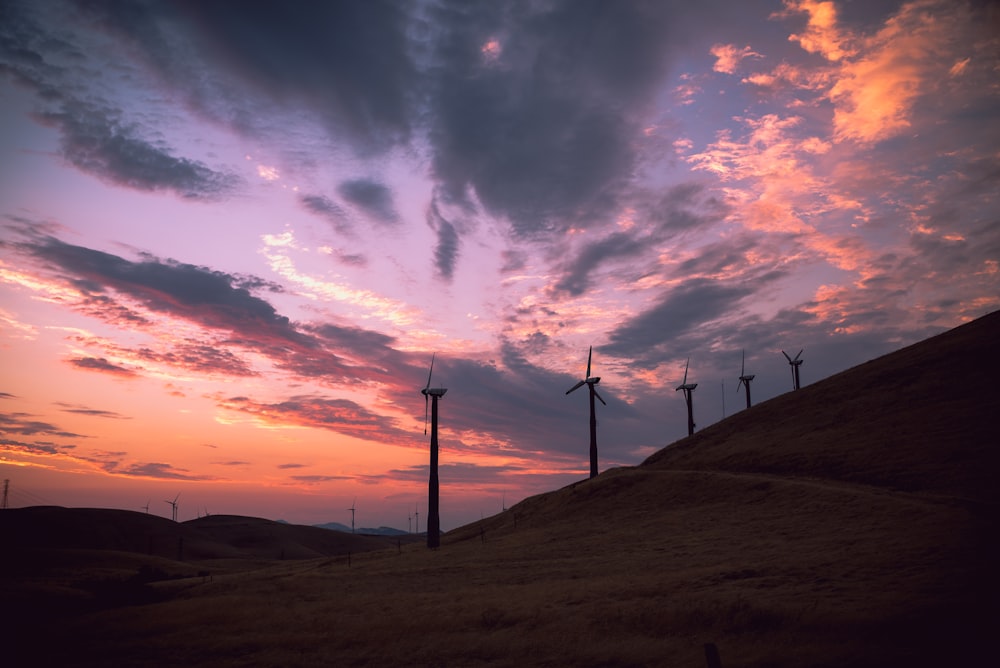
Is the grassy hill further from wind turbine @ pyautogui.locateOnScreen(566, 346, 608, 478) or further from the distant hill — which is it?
the distant hill

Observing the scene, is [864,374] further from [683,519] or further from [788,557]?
[788,557]

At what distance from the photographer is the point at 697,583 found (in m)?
34.7

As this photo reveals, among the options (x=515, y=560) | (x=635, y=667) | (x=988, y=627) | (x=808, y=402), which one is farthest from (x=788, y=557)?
(x=808, y=402)

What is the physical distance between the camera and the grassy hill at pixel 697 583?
987 inches

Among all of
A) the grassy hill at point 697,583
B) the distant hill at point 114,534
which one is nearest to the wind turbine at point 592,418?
the grassy hill at point 697,583

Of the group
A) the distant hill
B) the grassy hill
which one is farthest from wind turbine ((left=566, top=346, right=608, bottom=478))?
the distant hill

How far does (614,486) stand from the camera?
79000 millimetres

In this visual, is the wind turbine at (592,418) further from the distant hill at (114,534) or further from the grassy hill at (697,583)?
the distant hill at (114,534)

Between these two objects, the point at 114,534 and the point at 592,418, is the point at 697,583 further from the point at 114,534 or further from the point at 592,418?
the point at 114,534

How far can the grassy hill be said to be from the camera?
25.1 m

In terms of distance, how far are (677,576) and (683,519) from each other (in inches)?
890

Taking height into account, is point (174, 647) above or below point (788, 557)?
below

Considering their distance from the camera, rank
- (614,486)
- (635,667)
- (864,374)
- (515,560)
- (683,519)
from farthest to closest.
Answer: (864,374) → (614,486) → (683,519) → (515,560) → (635,667)

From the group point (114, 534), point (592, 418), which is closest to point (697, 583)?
point (592, 418)
